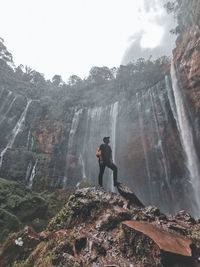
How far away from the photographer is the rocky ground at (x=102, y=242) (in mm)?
2211

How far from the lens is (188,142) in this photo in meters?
13.5

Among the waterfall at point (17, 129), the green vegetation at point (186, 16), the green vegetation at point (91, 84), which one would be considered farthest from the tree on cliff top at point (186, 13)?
the waterfall at point (17, 129)

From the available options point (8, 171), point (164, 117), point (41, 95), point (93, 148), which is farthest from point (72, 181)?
point (41, 95)

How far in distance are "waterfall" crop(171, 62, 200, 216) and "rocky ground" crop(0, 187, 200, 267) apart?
11.3 m

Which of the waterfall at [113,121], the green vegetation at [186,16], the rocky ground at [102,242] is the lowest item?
the rocky ground at [102,242]

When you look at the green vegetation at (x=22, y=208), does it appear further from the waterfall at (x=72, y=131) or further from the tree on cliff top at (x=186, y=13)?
the tree on cliff top at (x=186, y=13)

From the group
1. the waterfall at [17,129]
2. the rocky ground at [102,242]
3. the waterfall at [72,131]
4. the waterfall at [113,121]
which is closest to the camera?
the rocky ground at [102,242]

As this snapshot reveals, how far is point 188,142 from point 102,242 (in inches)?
526

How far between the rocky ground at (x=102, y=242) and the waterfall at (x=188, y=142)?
444 inches

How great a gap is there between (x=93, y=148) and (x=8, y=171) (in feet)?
35.7

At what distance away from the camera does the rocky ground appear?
2.21 meters

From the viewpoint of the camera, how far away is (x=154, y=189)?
16922mm

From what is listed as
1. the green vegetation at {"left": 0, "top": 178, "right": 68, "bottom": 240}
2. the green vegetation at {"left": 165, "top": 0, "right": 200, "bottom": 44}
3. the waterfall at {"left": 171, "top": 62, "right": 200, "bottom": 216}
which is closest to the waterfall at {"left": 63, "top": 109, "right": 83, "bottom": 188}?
the green vegetation at {"left": 0, "top": 178, "right": 68, "bottom": 240}

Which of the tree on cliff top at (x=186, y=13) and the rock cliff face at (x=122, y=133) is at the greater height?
the tree on cliff top at (x=186, y=13)
